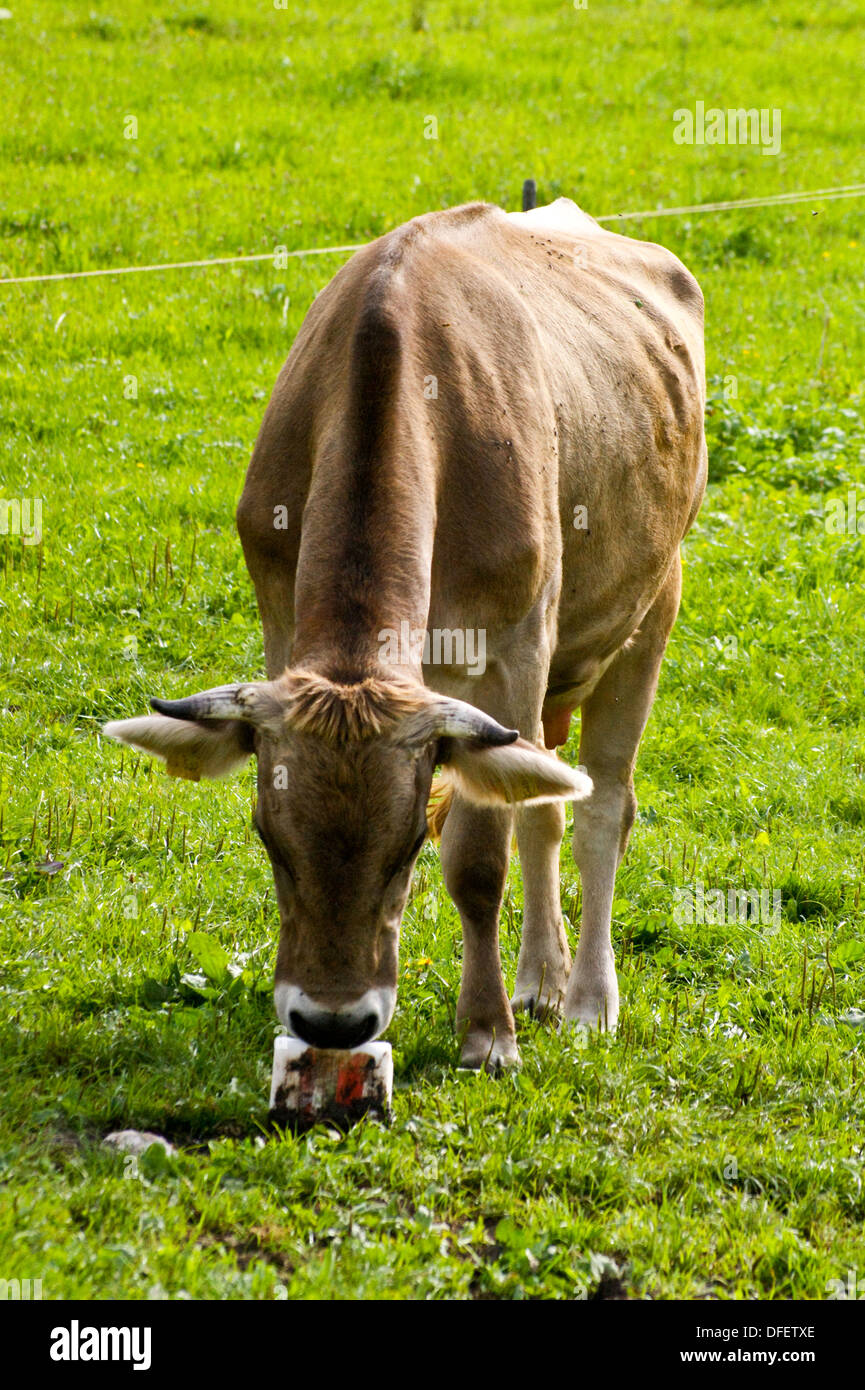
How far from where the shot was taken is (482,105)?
663 inches

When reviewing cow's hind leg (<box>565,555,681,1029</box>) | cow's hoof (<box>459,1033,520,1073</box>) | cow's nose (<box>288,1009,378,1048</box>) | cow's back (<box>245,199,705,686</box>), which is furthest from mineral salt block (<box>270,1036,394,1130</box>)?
cow's back (<box>245,199,705,686</box>)

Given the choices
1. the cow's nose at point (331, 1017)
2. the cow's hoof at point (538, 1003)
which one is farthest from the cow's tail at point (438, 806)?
the cow's nose at point (331, 1017)

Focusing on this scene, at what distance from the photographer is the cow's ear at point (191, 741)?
12.9ft

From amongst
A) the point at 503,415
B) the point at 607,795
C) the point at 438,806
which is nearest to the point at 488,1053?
the point at 438,806

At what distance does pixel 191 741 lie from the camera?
3990 millimetres

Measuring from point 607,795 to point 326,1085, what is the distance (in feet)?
7.64

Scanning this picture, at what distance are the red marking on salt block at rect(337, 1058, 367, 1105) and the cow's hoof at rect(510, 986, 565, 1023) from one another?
1.29 meters

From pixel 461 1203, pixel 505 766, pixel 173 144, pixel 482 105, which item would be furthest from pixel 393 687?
pixel 482 105

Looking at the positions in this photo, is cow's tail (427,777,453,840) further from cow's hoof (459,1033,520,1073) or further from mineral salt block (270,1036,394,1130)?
mineral salt block (270,1036,394,1130)

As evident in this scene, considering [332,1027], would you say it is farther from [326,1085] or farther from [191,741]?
[191,741]

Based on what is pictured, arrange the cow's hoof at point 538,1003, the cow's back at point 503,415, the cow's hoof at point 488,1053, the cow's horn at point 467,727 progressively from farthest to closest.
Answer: the cow's hoof at point 538,1003, the cow's hoof at point 488,1053, the cow's back at point 503,415, the cow's horn at point 467,727

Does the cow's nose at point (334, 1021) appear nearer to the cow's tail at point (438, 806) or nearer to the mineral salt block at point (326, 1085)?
the mineral salt block at point (326, 1085)
